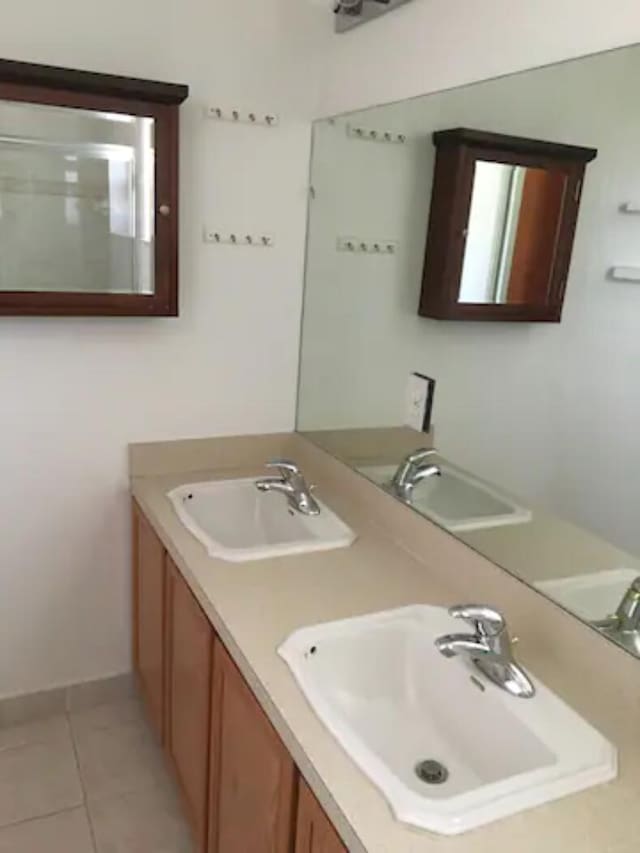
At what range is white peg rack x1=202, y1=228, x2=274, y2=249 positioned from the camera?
214 cm

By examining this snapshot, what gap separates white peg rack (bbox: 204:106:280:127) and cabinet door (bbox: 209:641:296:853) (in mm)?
1460

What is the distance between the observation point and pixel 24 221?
190 cm

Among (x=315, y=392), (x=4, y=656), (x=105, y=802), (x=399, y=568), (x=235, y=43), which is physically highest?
(x=235, y=43)

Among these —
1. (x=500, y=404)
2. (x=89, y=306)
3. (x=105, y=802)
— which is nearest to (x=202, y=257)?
(x=89, y=306)

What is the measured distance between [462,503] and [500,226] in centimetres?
68

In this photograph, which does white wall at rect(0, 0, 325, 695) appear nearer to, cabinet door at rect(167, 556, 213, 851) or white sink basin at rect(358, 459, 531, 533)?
cabinet door at rect(167, 556, 213, 851)

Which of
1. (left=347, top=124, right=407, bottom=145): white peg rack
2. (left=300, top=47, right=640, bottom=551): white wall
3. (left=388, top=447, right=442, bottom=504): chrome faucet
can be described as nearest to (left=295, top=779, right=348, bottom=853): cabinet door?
(left=300, top=47, right=640, bottom=551): white wall

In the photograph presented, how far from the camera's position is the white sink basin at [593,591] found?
4.35ft

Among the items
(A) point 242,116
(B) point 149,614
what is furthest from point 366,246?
(B) point 149,614

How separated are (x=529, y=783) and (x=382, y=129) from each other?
1681 millimetres

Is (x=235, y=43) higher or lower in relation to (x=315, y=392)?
higher

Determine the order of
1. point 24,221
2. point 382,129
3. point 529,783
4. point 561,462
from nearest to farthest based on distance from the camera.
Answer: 1. point 529,783
2. point 561,462
3. point 24,221
4. point 382,129

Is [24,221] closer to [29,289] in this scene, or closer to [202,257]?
[29,289]

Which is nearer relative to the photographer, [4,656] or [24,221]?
[24,221]
